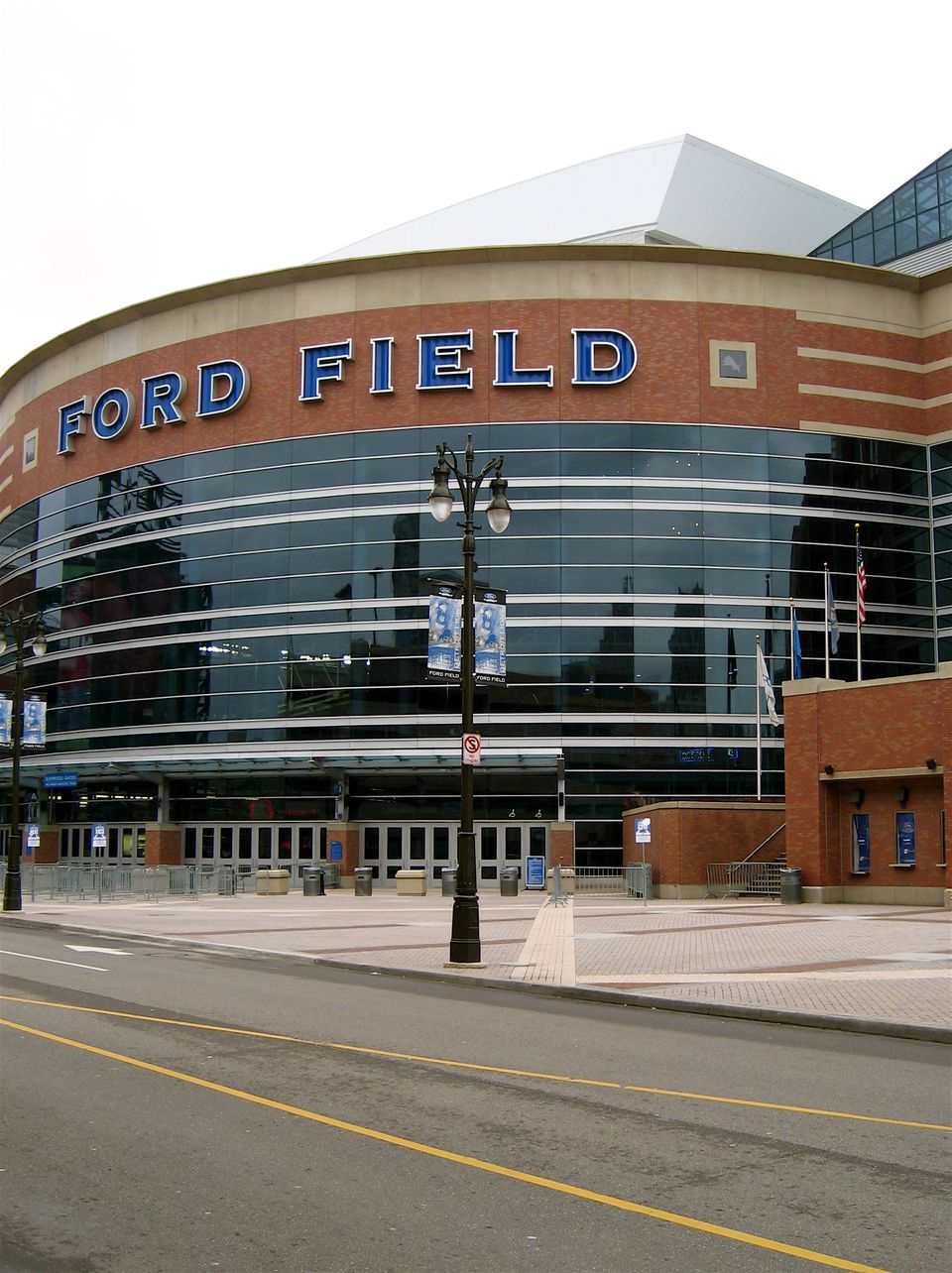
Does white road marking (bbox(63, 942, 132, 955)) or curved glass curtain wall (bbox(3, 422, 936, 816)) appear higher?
curved glass curtain wall (bbox(3, 422, 936, 816))

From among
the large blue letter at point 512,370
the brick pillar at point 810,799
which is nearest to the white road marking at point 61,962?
the brick pillar at point 810,799

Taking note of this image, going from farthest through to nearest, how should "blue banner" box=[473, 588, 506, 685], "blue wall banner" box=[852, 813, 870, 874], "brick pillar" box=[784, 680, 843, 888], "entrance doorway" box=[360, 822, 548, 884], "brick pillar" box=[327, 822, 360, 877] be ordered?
"brick pillar" box=[327, 822, 360, 877], "entrance doorway" box=[360, 822, 548, 884], "brick pillar" box=[784, 680, 843, 888], "blue wall banner" box=[852, 813, 870, 874], "blue banner" box=[473, 588, 506, 685]

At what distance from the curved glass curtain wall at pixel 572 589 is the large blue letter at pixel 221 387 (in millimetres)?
2282

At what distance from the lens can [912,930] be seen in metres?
23.9

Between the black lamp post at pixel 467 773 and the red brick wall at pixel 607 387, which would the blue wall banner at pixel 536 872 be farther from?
the black lamp post at pixel 467 773

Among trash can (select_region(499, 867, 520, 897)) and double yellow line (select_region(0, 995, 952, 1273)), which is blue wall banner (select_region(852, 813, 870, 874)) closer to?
trash can (select_region(499, 867, 520, 897))

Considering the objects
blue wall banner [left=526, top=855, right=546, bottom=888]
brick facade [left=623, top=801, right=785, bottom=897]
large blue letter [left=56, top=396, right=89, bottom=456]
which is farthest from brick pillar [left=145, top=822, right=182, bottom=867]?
brick facade [left=623, top=801, right=785, bottom=897]

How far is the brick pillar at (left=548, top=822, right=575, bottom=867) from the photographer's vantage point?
4972cm

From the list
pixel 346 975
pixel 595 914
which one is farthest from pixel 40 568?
pixel 346 975

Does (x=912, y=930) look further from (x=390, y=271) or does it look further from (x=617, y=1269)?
(x=390, y=271)

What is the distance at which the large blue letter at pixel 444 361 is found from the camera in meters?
52.8

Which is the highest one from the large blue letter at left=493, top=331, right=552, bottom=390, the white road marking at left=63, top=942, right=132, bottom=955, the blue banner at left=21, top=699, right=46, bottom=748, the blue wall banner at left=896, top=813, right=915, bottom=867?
the large blue letter at left=493, top=331, right=552, bottom=390

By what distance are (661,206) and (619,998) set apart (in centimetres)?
6000

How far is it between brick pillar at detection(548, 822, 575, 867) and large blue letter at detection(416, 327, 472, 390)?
62.4 feet
